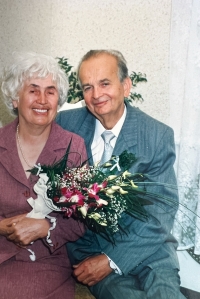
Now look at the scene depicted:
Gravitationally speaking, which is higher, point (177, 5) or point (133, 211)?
point (177, 5)

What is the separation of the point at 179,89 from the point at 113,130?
52 centimetres

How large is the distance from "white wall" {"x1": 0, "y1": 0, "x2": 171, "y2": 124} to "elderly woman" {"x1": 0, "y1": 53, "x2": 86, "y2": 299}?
2.87 ft

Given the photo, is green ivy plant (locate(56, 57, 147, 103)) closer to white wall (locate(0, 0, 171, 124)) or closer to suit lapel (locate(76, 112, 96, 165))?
white wall (locate(0, 0, 171, 124))

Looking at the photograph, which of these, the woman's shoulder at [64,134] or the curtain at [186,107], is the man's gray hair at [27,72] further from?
the curtain at [186,107]

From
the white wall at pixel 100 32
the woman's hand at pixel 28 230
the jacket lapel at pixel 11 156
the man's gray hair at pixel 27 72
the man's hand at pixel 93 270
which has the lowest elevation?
the man's hand at pixel 93 270

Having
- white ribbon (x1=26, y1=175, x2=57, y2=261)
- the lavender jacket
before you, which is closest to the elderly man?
the lavender jacket

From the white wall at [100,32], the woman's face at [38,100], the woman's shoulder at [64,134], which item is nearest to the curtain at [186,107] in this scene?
the white wall at [100,32]

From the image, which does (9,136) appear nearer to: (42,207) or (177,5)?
(42,207)

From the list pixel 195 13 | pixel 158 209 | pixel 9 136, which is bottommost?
pixel 158 209

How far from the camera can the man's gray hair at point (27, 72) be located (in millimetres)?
1465

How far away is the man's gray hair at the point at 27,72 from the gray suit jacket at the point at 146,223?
0.31 meters

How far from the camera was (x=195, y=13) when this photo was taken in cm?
172

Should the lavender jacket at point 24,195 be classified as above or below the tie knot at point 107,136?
below

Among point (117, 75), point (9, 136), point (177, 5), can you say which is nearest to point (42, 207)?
point (9, 136)
